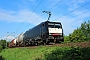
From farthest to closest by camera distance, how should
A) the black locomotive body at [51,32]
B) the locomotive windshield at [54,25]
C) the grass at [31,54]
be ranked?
1. the locomotive windshield at [54,25]
2. the black locomotive body at [51,32]
3. the grass at [31,54]

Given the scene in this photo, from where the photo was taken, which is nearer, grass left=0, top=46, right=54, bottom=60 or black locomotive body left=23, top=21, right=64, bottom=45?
grass left=0, top=46, right=54, bottom=60

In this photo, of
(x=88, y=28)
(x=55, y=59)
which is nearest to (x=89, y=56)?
(x=55, y=59)

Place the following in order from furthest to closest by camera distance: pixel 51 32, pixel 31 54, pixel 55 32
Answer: pixel 55 32, pixel 51 32, pixel 31 54

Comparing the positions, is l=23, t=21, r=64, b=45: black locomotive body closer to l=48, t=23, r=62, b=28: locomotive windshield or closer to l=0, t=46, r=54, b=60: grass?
l=48, t=23, r=62, b=28: locomotive windshield

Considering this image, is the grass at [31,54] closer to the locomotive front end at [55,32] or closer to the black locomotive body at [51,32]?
the black locomotive body at [51,32]

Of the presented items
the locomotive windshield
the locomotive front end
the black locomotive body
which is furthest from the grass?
the locomotive windshield

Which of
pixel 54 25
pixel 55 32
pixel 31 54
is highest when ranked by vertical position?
pixel 54 25

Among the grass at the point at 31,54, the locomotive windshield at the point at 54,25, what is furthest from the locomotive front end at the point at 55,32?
the grass at the point at 31,54

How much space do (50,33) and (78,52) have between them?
1779cm

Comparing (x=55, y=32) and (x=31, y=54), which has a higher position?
A: (x=55, y=32)

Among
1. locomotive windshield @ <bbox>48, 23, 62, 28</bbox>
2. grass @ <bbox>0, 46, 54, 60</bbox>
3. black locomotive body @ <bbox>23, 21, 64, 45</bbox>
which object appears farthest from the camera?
locomotive windshield @ <bbox>48, 23, 62, 28</bbox>

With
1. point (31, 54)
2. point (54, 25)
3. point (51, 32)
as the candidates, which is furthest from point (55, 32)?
point (31, 54)

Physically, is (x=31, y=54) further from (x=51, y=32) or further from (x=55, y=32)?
(x=55, y=32)

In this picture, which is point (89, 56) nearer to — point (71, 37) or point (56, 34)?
point (56, 34)
